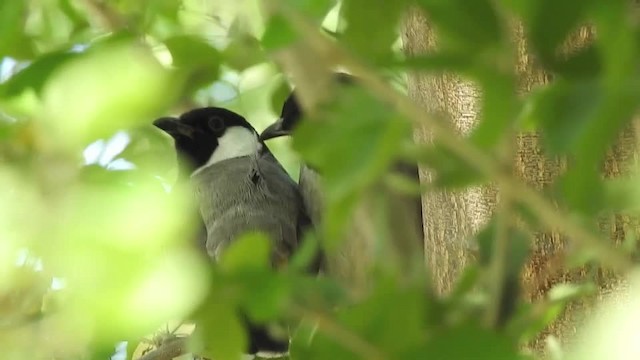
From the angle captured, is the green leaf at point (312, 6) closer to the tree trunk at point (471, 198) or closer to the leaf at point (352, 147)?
the leaf at point (352, 147)

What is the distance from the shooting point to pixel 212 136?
1.74 metres

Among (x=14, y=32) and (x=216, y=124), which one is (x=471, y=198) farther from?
(x=216, y=124)

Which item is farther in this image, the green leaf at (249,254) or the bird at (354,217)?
the bird at (354,217)

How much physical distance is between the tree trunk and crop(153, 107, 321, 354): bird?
0.20 m

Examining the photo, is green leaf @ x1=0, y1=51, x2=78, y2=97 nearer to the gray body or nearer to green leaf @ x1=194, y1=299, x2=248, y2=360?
green leaf @ x1=194, y1=299, x2=248, y2=360

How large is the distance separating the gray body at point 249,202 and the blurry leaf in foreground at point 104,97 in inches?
34.8

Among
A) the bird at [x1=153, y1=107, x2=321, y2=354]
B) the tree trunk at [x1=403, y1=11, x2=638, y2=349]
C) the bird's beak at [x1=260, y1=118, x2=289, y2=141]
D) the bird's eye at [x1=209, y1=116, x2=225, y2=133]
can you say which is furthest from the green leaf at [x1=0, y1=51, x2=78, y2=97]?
the bird's eye at [x1=209, y1=116, x2=225, y2=133]

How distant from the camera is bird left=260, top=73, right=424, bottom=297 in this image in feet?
1.55

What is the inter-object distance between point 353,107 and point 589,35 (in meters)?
0.41

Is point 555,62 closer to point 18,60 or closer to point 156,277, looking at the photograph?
point 156,277

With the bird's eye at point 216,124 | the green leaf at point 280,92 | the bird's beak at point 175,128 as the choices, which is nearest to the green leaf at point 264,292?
the green leaf at point 280,92

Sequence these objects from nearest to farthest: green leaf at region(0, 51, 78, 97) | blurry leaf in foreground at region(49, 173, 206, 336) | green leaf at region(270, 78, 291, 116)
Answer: blurry leaf in foreground at region(49, 173, 206, 336) < green leaf at region(0, 51, 78, 97) < green leaf at region(270, 78, 291, 116)

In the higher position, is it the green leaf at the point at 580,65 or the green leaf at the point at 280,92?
the green leaf at the point at 580,65

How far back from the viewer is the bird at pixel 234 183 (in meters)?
1.26
